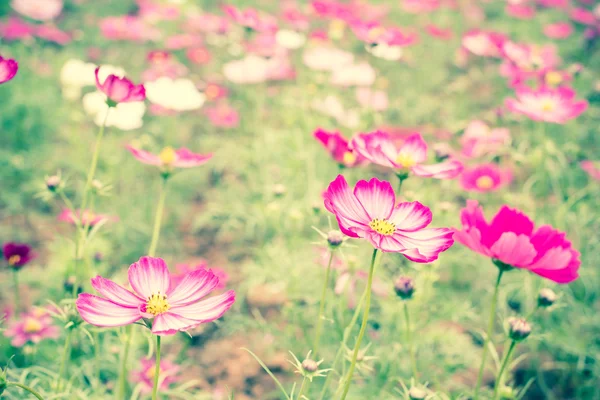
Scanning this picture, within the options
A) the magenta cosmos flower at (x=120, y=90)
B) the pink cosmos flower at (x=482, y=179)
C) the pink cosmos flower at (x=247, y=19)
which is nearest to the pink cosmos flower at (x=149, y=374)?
the magenta cosmos flower at (x=120, y=90)

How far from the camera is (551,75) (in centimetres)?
174

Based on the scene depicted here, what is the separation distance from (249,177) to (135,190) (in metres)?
0.53

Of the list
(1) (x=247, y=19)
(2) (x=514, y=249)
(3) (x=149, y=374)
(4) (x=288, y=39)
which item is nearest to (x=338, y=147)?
(2) (x=514, y=249)

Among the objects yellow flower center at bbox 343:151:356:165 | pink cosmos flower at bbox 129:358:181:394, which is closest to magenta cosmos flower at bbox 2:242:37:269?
pink cosmos flower at bbox 129:358:181:394

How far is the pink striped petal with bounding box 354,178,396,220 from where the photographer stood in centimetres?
78

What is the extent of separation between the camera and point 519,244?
739mm

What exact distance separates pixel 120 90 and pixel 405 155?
0.55m

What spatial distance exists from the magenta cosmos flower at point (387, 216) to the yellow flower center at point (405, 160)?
14cm

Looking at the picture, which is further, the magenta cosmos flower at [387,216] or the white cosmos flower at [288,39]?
the white cosmos flower at [288,39]

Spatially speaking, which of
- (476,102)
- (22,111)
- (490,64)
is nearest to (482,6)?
(490,64)

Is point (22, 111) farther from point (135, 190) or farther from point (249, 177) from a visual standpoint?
point (249, 177)

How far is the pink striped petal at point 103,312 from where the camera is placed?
2.05 ft

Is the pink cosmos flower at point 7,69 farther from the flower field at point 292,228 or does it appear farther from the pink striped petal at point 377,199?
the pink striped petal at point 377,199

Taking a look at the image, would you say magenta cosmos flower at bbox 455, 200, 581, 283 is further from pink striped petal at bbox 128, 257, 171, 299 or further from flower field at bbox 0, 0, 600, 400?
pink striped petal at bbox 128, 257, 171, 299
